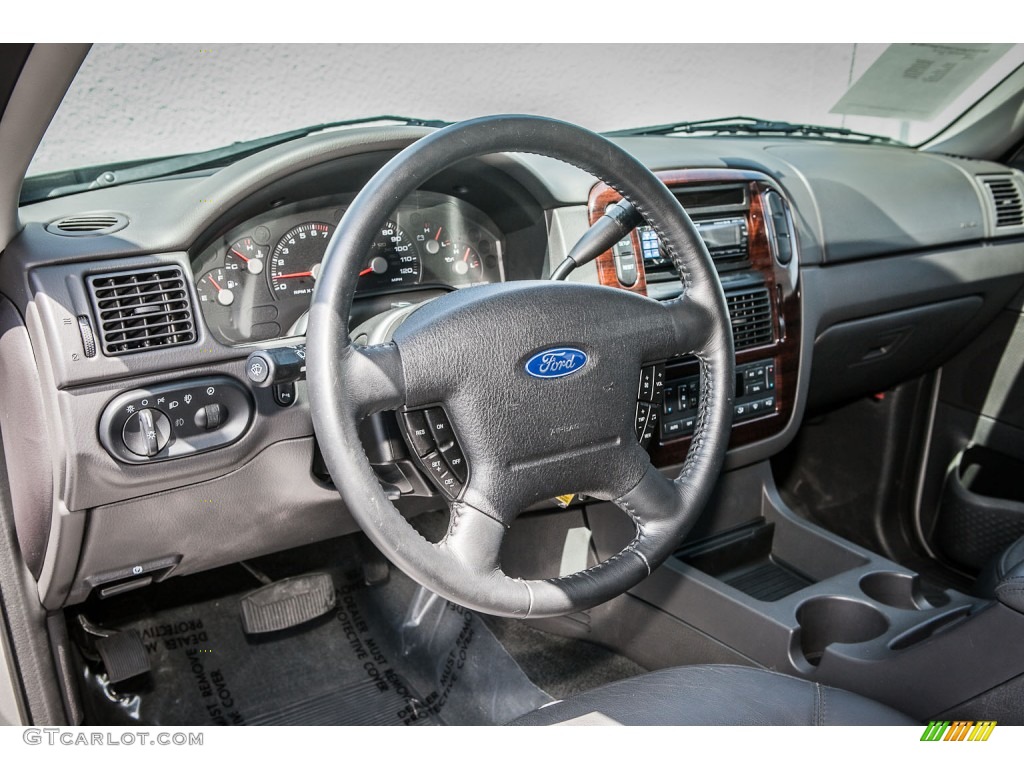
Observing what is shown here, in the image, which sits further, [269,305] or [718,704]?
[269,305]

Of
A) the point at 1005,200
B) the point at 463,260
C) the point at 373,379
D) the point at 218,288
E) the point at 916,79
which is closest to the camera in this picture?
the point at 373,379

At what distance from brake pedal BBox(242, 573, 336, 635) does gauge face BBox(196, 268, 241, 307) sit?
0.86 meters

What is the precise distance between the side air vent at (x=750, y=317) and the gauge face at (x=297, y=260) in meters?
0.86

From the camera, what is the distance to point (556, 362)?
125cm

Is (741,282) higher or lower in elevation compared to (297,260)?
lower

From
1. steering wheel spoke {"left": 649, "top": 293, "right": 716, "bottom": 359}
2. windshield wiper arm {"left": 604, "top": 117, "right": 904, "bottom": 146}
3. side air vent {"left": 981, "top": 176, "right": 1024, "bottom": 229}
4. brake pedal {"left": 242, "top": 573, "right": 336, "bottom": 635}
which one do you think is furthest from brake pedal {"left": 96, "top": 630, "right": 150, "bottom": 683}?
side air vent {"left": 981, "top": 176, "right": 1024, "bottom": 229}

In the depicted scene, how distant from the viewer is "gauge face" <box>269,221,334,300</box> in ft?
5.40

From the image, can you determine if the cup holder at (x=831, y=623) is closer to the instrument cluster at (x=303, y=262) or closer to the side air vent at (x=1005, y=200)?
the instrument cluster at (x=303, y=262)

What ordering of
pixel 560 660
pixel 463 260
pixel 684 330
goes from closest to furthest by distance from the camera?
pixel 684 330 → pixel 463 260 → pixel 560 660

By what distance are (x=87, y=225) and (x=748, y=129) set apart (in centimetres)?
171

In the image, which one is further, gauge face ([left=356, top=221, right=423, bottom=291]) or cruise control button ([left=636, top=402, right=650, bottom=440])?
gauge face ([left=356, top=221, right=423, bottom=291])

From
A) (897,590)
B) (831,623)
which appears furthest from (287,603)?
(897,590)
